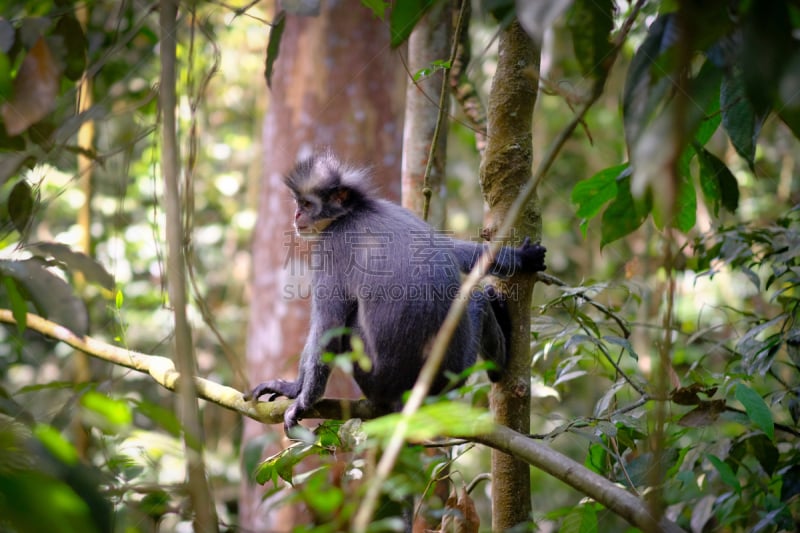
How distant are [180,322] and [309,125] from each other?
5311 mm

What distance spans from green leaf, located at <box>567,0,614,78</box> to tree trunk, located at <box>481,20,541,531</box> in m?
0.96

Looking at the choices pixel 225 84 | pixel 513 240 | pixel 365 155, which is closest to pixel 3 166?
pixel 513 240

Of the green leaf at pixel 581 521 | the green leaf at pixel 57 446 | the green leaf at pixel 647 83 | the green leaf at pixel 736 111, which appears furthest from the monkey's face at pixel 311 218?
the green leaf at pixel 57 446

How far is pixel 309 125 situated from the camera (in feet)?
21.5

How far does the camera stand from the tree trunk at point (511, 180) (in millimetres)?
2943

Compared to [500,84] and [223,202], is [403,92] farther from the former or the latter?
[223,202]

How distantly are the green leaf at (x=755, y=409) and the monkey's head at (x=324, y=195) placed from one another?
2.51 m

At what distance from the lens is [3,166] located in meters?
2.77

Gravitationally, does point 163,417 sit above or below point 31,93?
below

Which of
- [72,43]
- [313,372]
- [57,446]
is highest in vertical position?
[72,43]

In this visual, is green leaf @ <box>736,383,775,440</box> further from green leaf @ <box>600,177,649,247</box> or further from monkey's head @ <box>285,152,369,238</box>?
monkey's head @ <box>285,152,369,238</box>

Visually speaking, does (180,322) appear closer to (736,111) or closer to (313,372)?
(736,111)

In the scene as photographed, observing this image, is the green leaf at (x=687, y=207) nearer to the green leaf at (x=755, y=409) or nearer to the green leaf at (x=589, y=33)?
the green leaf at (x=755, y=409)

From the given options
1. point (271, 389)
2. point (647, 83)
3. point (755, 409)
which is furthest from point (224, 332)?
point (647, 83)
